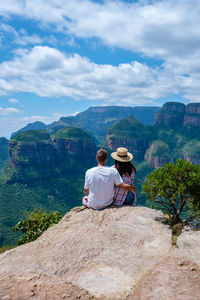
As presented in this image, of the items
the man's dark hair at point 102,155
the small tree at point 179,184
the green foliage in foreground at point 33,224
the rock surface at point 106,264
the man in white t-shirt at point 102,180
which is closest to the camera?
the rock surface at point 106,264

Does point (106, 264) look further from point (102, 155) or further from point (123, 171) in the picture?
point (123, 171)

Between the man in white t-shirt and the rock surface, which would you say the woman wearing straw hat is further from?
the rock surface

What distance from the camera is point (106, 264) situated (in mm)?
6727

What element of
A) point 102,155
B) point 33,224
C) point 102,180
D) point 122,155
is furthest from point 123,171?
point 33,224

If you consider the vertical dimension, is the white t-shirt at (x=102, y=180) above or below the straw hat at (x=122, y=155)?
below

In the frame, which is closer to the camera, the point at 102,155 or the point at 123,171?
the point at 102,155

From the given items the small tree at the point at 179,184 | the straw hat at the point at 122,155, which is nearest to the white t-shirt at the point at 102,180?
the straw hat at the point at 122,155

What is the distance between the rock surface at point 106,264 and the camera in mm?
5367

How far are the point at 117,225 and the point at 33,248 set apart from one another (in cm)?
361

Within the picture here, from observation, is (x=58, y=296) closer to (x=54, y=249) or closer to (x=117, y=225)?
(x=54, y=249)

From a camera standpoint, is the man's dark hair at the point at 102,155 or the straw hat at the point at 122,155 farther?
the straw hat at the point at 122,155

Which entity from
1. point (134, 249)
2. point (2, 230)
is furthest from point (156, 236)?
point (2, 230)

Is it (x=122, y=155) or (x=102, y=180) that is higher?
(x=122, y=155)

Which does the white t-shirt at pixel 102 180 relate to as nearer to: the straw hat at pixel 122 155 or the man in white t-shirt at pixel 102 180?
the man in white t-shirt at pixel 102 180
